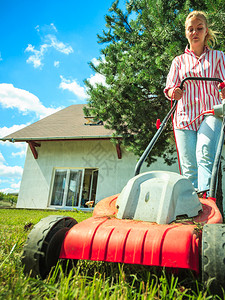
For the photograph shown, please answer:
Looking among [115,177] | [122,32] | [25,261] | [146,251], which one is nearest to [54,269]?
[25,261]

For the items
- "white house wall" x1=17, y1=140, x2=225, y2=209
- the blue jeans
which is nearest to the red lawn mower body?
the blue jeans

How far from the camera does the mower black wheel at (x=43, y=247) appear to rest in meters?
1.44

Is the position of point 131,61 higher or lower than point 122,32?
lower

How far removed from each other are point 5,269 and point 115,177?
378 inches

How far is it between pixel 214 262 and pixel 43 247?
888 millimetres

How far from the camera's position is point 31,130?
1323 centimetres

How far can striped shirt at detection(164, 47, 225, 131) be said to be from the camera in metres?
2.65

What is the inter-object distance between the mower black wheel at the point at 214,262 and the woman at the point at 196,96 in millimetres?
1255

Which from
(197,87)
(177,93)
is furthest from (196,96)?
(177,93)

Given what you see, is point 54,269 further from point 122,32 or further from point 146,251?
point 122,32

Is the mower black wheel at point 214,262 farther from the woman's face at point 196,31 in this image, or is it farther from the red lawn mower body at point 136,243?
the woman's face at point 196,31

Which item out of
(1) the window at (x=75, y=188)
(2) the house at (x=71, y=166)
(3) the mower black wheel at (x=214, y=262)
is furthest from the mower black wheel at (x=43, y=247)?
(1) the window at (x=75, y=188)

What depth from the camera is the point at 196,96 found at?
270cm

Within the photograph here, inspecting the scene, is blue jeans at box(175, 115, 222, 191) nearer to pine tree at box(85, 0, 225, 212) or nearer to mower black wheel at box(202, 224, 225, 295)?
mower black wheel at box(202, 224, 225, 295)
